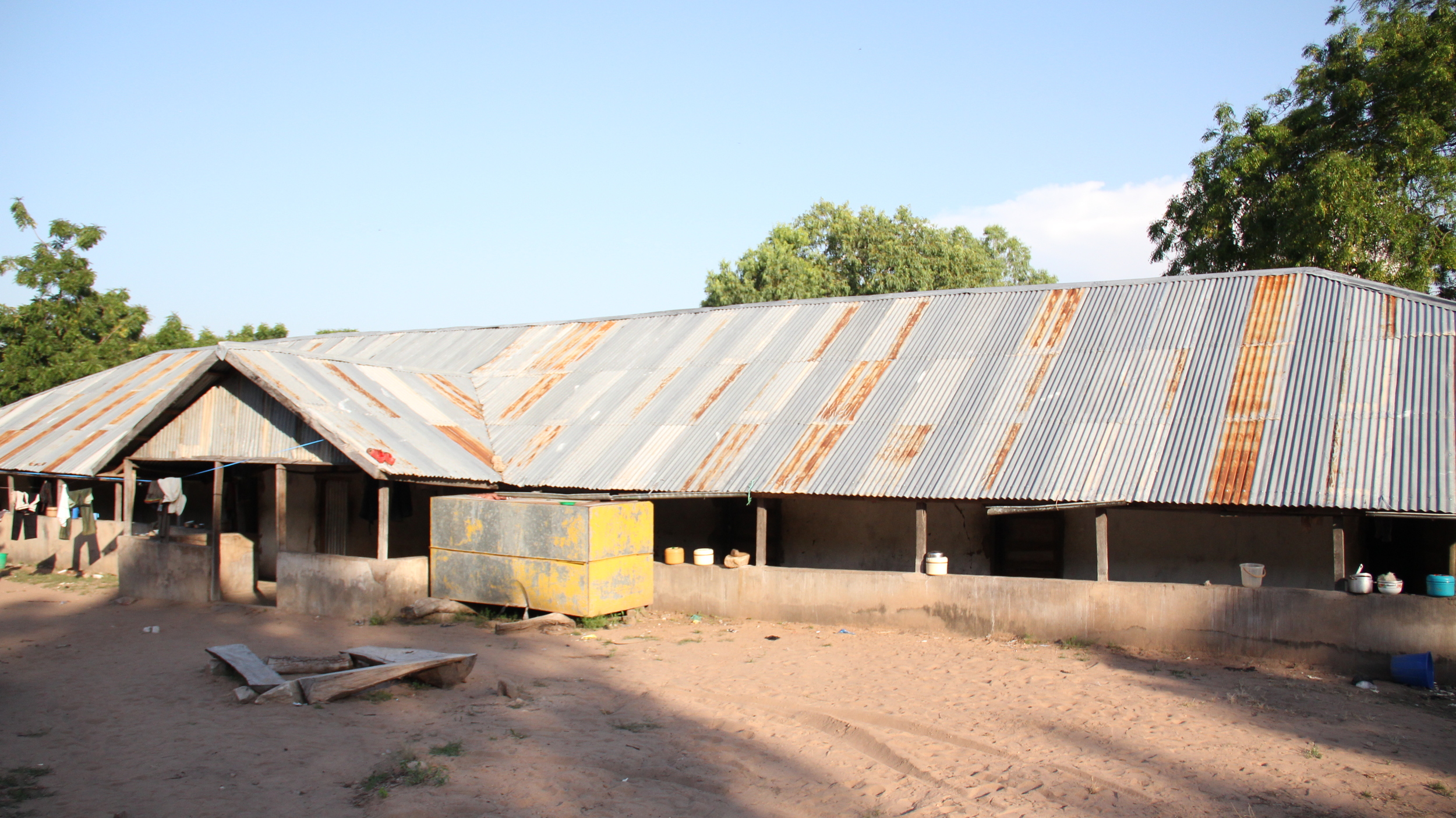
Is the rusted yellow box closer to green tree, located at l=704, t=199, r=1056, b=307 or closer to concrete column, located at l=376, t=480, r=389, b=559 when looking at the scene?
concrete column, located at l=376, t=480, r=389, b=559

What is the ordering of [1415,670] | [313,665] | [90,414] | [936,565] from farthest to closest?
[90,414], [936,565], [1415,670], [313,665]

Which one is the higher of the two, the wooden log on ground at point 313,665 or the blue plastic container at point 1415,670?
the wooden log on ground at point 313,665

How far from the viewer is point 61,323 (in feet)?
101

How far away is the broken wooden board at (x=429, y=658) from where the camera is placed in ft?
31.2

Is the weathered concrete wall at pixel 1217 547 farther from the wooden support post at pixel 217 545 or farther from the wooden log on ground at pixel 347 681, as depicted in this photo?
the wooden support post at pixel 217 545

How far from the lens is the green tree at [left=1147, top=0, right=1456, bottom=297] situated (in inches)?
742

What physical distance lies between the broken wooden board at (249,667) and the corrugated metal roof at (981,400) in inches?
163

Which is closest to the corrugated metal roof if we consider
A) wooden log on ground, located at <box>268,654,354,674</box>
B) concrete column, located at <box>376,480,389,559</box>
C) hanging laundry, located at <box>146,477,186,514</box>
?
concrete column, located at <box>376,480,389,559</box>

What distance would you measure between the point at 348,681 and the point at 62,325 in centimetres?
2861

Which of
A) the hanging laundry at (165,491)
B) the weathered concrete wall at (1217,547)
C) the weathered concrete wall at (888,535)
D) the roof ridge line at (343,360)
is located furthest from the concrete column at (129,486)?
the weathered concrete wall at (1217,547)

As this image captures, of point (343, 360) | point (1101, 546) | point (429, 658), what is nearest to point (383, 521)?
point (343, 360)

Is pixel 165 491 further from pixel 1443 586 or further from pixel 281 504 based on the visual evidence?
pixel 1443 586

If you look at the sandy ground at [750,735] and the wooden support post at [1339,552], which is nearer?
the sandy ground at [750,735]

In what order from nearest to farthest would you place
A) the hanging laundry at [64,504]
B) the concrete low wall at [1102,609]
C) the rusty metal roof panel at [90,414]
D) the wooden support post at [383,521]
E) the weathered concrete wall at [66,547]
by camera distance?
the concrete low wall at [1102,609] < the wooden support post at [383,521] < the rusty metal roof panel at [90,414] < the hanging laundry at [64,504] < the weathered concrete wall at [66,547]
